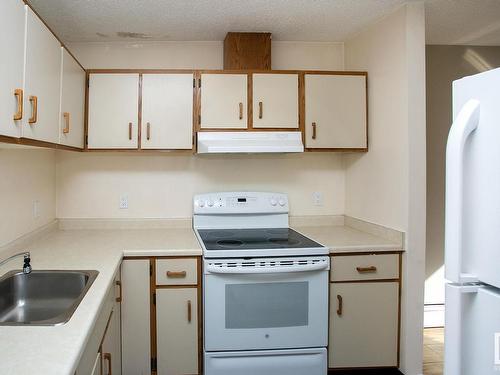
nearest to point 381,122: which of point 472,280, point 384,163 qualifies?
point 384,163

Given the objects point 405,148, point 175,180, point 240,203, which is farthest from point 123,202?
point 405,148

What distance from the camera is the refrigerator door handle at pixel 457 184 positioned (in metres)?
1.01

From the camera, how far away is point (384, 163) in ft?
8.34

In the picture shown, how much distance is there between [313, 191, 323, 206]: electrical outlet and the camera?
3.08 meters

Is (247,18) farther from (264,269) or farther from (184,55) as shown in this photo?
(264,269)

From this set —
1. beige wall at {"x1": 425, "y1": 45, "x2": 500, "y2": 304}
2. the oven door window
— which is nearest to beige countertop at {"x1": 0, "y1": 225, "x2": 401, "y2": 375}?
the oven door window

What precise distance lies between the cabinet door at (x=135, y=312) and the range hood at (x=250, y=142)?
2.77 ft

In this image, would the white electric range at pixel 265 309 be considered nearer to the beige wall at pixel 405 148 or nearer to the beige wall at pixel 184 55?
the beige wall at pixel 405 148

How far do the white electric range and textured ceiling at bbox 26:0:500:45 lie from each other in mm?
1442

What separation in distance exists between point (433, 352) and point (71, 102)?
294 cm

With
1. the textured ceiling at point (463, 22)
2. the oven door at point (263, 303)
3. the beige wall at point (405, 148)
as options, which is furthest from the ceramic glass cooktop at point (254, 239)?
the textured ceiling at point (463, 22)

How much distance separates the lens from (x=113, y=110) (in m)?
2.60

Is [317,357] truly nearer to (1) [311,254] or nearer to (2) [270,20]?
(1) [311,254]

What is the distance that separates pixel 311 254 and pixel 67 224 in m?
1.82
